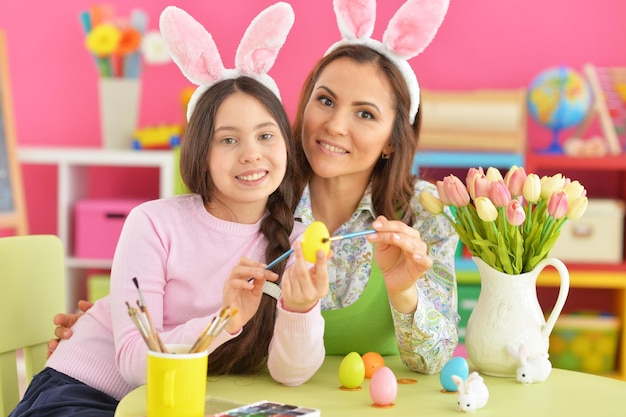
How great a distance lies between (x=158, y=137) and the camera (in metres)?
3.56

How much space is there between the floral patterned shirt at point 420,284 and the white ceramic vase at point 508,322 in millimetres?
81

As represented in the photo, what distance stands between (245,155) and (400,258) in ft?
1.01

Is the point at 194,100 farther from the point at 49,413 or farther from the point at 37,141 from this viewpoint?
the point at 37,141

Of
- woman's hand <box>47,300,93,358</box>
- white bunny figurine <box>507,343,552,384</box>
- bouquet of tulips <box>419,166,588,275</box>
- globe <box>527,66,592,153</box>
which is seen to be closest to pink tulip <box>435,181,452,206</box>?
bouquet of tulips <box>419,166,588,275</box>

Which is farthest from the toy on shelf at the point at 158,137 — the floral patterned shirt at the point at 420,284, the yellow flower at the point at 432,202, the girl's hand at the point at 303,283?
the girl's hand at the point at 303,283

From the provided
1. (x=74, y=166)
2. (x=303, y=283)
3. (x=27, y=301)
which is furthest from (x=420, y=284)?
(x=74, y=166)

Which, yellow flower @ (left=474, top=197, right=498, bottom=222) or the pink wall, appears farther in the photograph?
the pink wall

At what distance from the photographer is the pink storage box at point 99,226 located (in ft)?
11.5

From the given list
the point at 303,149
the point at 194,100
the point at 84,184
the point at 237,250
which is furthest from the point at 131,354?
the point at 84,184

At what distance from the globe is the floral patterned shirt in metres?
1.71

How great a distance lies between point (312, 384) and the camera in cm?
139

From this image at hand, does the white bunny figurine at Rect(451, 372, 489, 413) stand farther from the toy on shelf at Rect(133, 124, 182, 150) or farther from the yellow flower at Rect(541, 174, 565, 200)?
the toy on shelf at Rect(133, 124, 182, 150)

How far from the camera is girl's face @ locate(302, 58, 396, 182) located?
5.88 ft

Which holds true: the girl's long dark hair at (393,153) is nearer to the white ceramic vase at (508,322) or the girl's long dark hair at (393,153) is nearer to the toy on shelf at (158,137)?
→ the white ceramic vase at (508,322)
